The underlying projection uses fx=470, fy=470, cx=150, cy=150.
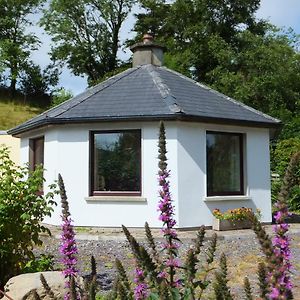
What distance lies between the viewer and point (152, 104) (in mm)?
12031

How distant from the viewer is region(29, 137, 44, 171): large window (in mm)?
14405

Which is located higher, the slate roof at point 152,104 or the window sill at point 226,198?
the slate roof at point 152,104

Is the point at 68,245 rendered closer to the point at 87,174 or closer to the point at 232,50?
the point at 87,174

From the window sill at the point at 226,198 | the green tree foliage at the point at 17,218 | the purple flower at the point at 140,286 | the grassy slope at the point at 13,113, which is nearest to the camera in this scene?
the purple flower at the point at 140,286

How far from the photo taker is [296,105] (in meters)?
28.7

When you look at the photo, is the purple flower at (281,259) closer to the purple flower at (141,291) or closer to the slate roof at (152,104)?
the purple flower at (141,291)

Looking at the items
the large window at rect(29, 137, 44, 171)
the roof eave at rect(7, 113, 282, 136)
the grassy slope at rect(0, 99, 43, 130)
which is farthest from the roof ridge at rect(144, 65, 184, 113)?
the grassy slope at rect(0, 99, 43, 130)

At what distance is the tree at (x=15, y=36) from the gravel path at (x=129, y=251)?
126 feet

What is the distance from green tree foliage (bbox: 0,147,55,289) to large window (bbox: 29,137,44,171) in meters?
8.58

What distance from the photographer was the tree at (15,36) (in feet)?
153

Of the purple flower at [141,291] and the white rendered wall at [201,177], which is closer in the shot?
the purple flower at [141,291]

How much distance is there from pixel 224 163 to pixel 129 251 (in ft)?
15.5

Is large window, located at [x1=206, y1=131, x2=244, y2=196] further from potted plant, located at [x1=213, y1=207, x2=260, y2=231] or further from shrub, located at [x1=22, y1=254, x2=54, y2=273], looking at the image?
shrub, located at [x1=22, y1=254, x2=54, y2=273]

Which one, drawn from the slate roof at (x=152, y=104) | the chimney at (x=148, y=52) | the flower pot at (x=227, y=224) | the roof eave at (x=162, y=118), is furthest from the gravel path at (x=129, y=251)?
the chimney at (x=148, y=52)
